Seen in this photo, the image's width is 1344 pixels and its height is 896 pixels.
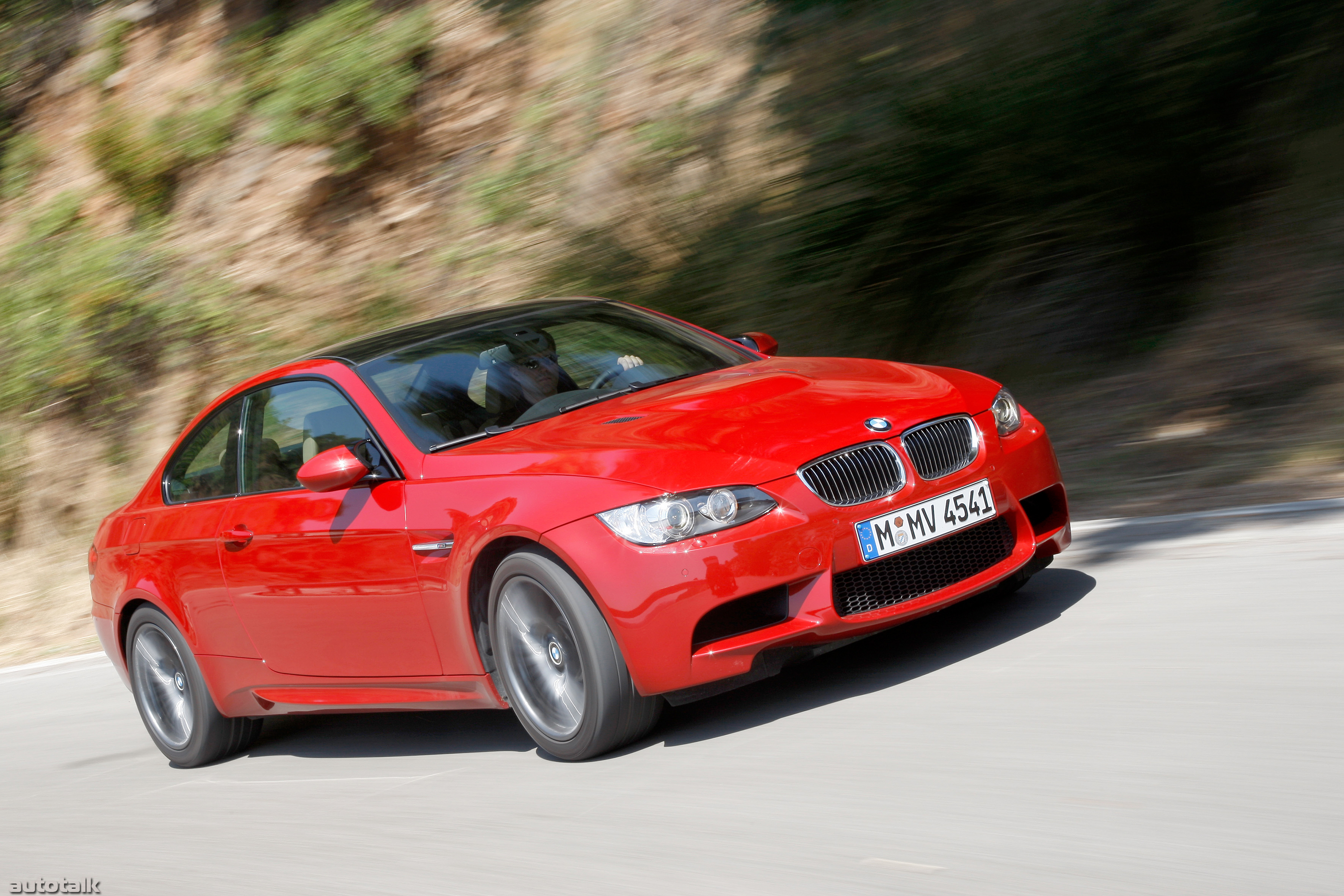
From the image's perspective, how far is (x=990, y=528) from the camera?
173 inches

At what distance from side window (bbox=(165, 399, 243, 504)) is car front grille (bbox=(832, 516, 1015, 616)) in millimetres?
2581

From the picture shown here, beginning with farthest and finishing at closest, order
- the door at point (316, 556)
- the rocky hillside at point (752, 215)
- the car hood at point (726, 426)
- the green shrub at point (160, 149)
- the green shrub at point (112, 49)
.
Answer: the green shrub at point (112, 49) → the green shrub at point (160, 149) → the rocky hillside at point (752, 215) → the door at point (316, 556) → the car hood at point (726, 426)

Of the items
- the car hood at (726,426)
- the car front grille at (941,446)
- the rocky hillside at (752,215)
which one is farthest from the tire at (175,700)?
the rocky hillside at (752,215)

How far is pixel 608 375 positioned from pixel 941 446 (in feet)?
4.40

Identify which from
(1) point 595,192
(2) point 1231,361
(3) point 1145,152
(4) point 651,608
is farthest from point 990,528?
(1) point 595,192

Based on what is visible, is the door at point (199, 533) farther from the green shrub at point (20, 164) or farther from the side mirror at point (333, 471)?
the green shrub at point (20, 164)

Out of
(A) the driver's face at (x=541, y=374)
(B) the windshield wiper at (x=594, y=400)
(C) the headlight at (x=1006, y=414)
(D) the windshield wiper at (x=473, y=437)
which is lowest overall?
(C) the headlight at (x=1006, y=414)

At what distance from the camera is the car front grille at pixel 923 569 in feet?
13.3

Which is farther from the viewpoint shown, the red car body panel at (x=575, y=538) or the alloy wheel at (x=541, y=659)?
the alloy wheel at (x=541, y=659)

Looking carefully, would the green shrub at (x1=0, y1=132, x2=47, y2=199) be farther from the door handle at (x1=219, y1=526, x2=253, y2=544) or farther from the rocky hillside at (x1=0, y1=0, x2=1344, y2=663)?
the door handle at (x1=219, y1=526, x2=253, y2=544)

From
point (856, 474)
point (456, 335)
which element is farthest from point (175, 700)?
point (856, 474)

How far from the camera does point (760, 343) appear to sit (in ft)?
18.5

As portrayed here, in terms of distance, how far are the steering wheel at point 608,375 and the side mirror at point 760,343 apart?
632 millimetres

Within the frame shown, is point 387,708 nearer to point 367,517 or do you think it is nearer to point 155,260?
point 367,517
